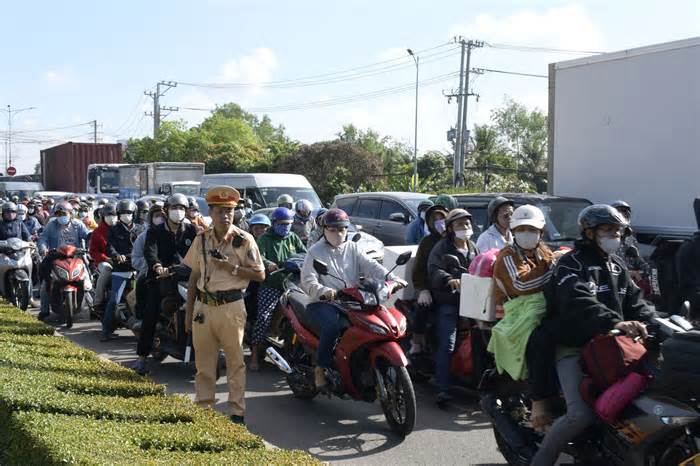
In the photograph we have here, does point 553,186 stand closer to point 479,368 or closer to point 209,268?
point 479,368

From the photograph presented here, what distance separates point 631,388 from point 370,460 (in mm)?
2323

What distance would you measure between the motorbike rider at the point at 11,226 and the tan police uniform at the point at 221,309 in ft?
25.5

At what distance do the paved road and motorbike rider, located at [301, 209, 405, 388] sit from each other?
46 centimetres

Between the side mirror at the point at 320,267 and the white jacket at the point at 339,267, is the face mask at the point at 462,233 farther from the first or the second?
the side mirror at the point at 320,267

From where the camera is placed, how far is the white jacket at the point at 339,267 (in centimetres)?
726

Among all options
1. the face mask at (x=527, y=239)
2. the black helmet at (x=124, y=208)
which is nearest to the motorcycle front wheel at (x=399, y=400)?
the face mask at (x=527, y=239)

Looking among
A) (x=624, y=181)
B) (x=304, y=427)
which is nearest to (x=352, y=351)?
(x=304, y=427)

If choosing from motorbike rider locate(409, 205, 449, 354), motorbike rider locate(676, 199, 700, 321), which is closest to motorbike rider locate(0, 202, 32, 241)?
motorbike rider locate(409, 205, 449, 354)

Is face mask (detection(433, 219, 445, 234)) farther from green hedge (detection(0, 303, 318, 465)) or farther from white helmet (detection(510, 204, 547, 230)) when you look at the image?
green hedge (detection(0, 303, 318, 465))

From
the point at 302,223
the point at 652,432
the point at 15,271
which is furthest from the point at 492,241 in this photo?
the point at 15,271

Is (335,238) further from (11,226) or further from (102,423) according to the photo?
(11,226)

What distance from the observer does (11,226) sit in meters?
13.7

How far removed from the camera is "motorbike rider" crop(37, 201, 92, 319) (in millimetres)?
12570

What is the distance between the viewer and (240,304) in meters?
6.82
